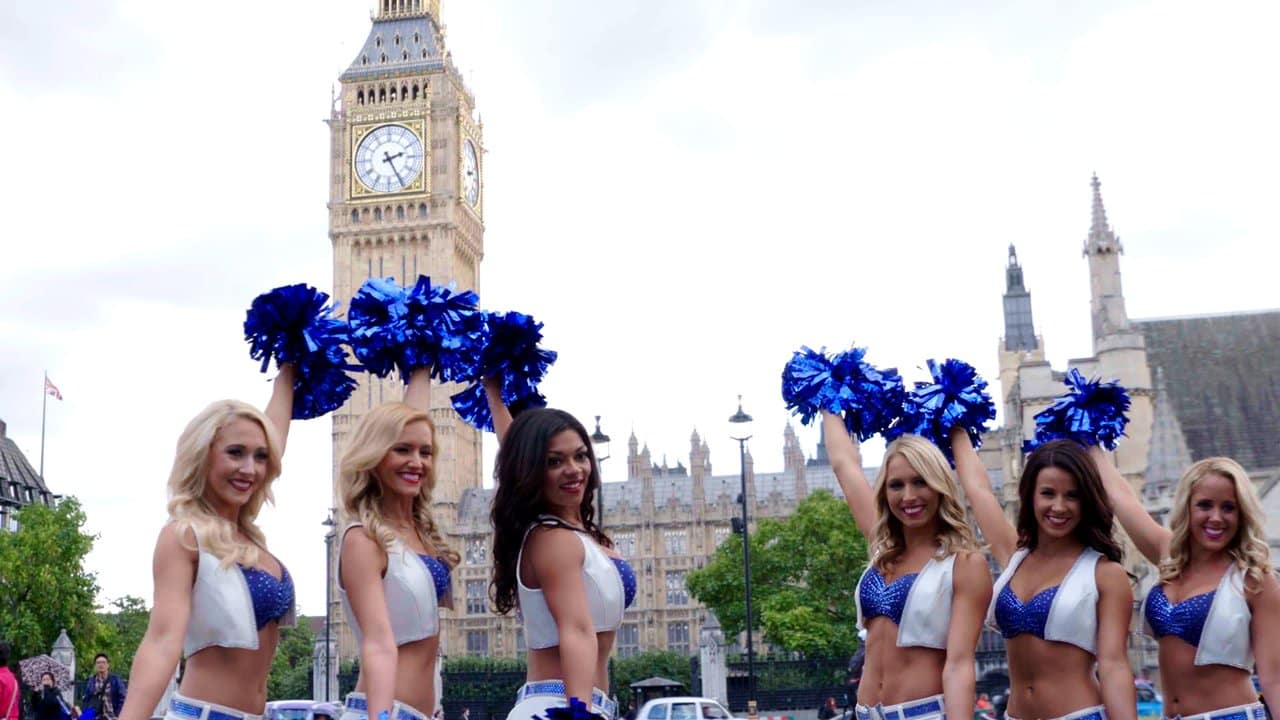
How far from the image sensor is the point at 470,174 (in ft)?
314

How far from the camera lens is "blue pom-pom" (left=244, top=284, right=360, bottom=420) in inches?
225

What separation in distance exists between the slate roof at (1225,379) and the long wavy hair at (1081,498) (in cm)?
4398

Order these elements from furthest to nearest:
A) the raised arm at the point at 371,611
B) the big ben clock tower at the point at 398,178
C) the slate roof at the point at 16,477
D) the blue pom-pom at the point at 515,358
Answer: the big ben clock tower at the point at 398,178 → the slate roof at the point at 16,477 → the blue pom-pom at the point at 515,358 → the raised arm at the point at 371,611

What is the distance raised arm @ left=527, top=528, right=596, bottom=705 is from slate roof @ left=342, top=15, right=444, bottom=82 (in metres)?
89.6

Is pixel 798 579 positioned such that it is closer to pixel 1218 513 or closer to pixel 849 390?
pixel 849 390

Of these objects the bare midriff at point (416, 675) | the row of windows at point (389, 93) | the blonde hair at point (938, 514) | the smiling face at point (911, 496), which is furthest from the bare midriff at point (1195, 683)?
the row of windows at point (389, 93)

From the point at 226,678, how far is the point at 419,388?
1.56 metres

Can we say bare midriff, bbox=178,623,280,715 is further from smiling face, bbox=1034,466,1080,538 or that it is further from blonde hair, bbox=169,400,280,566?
smiling face, bbox=1034,466,1080,538

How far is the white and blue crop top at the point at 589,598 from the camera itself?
17.2ft

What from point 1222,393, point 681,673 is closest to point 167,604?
point 1222,393

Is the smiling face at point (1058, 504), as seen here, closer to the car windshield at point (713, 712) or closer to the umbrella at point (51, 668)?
the car windshield at point (713, 712)

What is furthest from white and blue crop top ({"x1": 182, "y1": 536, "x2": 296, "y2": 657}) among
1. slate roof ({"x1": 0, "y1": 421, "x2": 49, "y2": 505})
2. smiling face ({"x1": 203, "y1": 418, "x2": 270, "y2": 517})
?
slate roof ({"x1": 0, "y1": 421, "x2": 49, "y2": 505})

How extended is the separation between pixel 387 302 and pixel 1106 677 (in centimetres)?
312

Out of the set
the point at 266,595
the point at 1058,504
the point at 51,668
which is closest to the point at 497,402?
the point at 266,595
